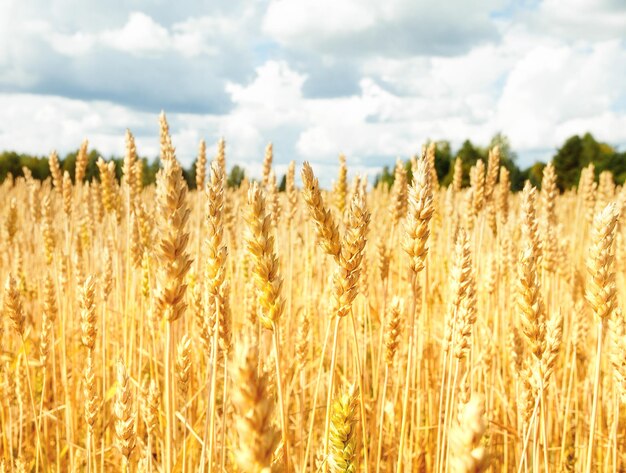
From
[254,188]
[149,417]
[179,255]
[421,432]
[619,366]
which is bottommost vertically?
[421,432]

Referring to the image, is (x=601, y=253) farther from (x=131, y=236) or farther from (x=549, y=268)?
(x=131, y=236)

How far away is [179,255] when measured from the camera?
3.52ft

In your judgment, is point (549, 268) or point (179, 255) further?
point (549, 268)

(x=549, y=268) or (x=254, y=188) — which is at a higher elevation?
(x=254, y=188)

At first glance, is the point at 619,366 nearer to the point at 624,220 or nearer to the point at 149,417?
the point at 149,417

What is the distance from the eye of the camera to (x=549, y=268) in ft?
9.15

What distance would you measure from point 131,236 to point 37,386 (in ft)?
4.72

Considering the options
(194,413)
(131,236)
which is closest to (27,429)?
(194,413)

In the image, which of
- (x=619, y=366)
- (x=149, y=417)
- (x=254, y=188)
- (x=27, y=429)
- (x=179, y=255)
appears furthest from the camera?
(x=27, y=429)

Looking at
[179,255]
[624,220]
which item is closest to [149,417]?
[179,255]

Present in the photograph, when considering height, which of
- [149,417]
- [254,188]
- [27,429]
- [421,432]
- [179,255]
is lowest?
[27,429]

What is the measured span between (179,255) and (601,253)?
1.01 metres

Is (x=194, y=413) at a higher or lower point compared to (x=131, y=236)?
lower

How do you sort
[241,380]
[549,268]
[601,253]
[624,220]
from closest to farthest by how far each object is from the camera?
[241,380] → [601,253] → [549,268] → [624,220]
